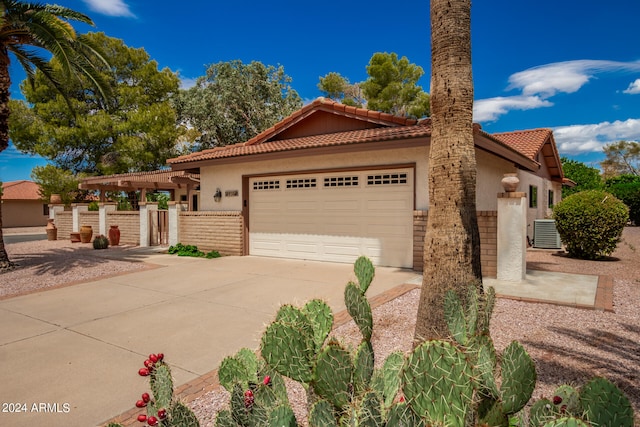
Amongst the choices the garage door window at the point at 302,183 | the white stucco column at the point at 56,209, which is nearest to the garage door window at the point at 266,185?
the garage door window at the point at 302,183

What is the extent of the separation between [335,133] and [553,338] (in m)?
8.76

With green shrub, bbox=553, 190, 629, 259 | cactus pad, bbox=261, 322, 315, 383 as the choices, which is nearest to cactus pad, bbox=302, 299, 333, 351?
cactus pad, bbox=261, 322, 315, 383

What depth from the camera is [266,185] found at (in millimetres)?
12680

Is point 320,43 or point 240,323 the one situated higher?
point 320,43

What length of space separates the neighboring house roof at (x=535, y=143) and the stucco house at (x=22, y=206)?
41920 millimetres

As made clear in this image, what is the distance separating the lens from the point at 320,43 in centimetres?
3350

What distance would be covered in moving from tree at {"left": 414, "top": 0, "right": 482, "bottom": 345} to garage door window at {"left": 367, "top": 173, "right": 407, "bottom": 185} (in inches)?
236

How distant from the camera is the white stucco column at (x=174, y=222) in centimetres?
1446

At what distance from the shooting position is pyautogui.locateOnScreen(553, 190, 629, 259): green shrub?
36.3ft

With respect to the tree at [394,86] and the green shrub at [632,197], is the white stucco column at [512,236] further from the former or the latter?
the green shrub at [632,197]

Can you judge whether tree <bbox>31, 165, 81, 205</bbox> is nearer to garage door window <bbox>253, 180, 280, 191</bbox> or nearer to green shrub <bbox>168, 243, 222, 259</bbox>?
green shrub <bbox>168, 243, 222, 259</bbox>

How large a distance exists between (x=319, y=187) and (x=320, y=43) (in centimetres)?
2613

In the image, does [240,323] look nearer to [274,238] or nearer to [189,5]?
[274,238]

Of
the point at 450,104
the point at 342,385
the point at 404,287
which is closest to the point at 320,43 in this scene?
the point at 404,287
